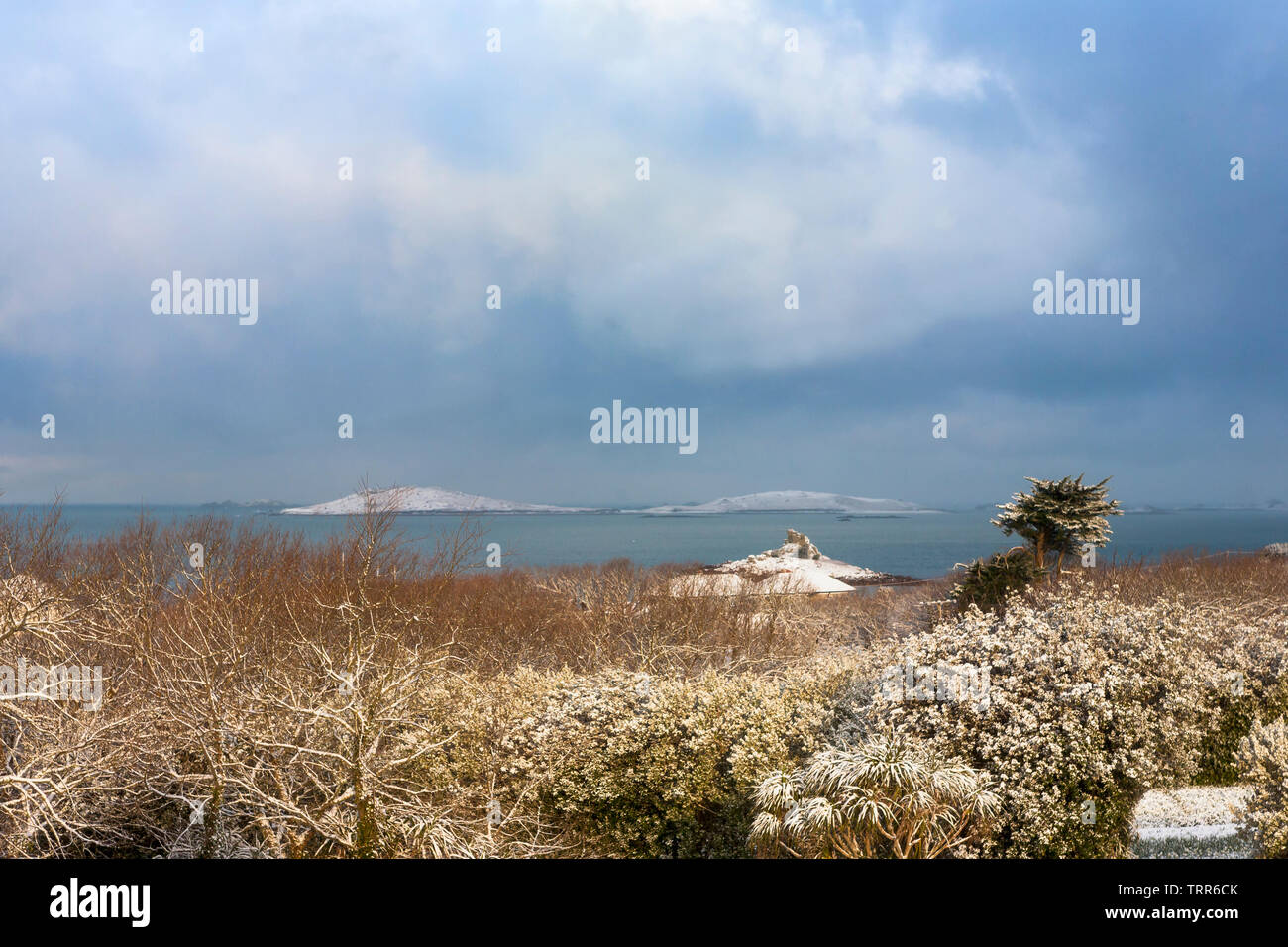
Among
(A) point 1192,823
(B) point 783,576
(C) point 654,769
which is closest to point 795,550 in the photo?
(B) point 783,576

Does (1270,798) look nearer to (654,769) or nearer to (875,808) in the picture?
(875,808)

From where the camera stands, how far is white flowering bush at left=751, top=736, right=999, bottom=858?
7371 millimetres

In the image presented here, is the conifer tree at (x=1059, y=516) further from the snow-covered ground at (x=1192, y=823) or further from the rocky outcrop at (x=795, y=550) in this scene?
the rocky outcrop at (x=795, y=550)

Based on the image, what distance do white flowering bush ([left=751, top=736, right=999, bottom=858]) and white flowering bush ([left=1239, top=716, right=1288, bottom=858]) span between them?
276 cm

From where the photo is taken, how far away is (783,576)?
2259cm

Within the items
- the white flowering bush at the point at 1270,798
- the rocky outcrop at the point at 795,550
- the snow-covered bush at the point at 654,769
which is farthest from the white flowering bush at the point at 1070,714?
the rocky outcrop at the point at 795,550

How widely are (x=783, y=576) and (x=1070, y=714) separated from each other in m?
14.6

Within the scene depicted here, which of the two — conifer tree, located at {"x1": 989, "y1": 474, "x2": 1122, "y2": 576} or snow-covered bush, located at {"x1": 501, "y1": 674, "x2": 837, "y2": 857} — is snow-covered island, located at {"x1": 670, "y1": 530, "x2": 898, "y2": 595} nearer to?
conifer tree, located at {"x1": 989, "y1": 474, "x2": 1122, "y2": 576}

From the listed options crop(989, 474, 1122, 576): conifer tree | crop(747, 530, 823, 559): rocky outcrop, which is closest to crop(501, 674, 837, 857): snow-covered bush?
crop(989, 474, 1122, 576): conifer tree

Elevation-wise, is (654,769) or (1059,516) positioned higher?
(1059,516)

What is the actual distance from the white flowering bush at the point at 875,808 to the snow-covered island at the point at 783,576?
9979mm
